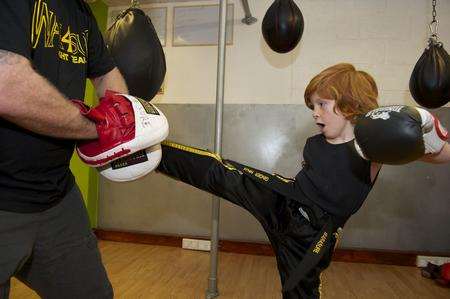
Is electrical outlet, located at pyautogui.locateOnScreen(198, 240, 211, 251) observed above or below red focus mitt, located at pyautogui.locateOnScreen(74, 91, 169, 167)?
below

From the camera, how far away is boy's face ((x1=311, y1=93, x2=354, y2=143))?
143 centimetres

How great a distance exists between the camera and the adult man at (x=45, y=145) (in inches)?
25.8

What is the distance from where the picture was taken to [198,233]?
9.72ft

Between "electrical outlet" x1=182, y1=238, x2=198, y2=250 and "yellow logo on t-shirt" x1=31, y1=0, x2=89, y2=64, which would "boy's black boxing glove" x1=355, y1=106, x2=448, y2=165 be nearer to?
"yellow logo on t-shirt" x1=31, y1=0, x2=89, y2=64

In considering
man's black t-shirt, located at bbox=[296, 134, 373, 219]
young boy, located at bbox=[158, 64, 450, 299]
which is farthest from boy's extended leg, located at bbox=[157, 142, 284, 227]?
man's black t-shirt, located at bbox=[296, 134, 373, 219]

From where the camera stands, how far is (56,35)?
2.89 ft

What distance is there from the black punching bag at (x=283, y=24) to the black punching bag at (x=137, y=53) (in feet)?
2.41

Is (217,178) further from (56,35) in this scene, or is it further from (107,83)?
(56,35)

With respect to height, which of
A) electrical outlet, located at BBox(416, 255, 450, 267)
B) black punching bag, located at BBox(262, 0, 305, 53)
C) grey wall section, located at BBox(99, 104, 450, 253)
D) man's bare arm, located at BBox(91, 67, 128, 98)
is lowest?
electrical outlet, located at BBox(416, 255, 450, 267)

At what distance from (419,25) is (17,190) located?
302cm

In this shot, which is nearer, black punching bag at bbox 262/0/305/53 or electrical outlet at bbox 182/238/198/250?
black punching bag at bbox 262/0/305/53

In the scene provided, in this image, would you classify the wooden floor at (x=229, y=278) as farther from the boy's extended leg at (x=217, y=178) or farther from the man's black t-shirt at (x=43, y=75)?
the man's black t-shirt at (x=43, y=75)

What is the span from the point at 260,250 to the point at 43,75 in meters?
2.37

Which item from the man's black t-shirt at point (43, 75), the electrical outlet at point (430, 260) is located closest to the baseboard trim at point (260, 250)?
the electrical outlet at point (430, 260)
